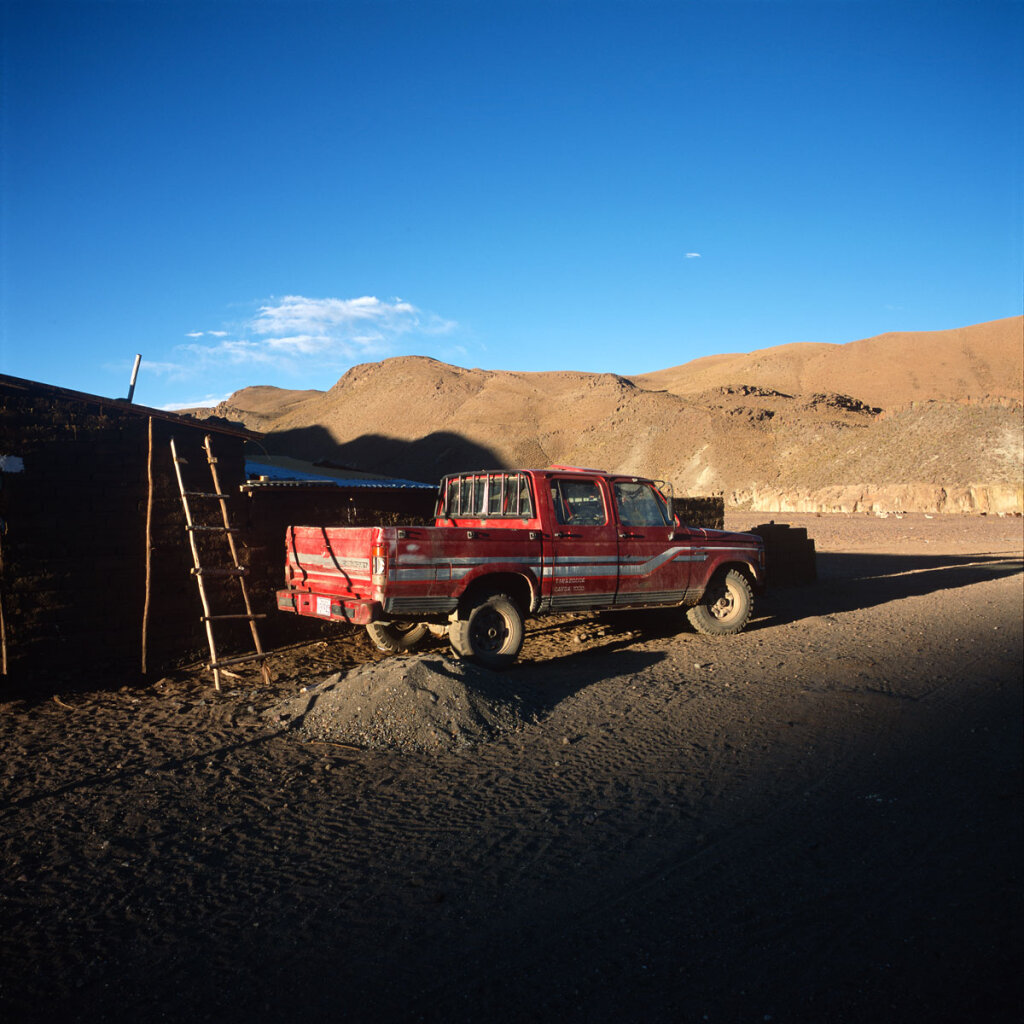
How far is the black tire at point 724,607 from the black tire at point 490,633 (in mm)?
3026

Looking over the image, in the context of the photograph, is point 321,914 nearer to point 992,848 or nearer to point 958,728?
point 992,848

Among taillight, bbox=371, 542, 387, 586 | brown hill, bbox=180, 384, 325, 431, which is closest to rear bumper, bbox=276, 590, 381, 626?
taillight, bbox=371, 542, 387, 586

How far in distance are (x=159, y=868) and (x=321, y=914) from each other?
1.01m

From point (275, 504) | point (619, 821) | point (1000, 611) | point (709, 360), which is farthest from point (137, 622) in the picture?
point (709, 360)

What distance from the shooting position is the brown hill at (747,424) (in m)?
49.9

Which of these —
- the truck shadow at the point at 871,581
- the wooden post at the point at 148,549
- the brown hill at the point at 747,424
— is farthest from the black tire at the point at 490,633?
the brown hill at the point at 747,424

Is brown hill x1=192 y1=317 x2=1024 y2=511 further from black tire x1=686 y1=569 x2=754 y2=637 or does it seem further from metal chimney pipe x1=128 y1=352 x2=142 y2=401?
metal chimney pipe x1=128 y1=352 x2=142 y2=401

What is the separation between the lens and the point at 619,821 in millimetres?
4234

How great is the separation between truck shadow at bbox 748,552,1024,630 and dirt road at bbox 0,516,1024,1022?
5.05m

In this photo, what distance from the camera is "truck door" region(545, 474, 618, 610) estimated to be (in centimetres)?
828

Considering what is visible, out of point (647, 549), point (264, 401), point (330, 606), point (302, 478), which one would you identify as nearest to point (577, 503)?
point (647, 549)

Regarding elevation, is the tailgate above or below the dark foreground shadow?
above

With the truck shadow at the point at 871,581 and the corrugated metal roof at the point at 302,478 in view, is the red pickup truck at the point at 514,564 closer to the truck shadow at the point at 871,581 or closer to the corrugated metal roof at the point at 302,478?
the corrugated metal roof at the point at 302,478

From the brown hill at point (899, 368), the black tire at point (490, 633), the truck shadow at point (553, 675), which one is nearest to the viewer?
the truck shadow at point (553, 675)
